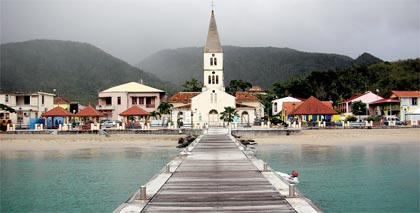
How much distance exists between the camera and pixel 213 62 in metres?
76.9

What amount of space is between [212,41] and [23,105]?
3036 cm

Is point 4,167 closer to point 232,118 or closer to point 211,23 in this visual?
point 232,118

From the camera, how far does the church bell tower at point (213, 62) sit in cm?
7688

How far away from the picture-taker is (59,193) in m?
17.9

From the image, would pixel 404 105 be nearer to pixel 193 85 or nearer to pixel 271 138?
pixel 271 138

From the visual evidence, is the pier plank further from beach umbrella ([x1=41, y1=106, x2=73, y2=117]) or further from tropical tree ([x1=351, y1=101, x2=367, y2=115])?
tropical tree ([x1=351, y1=101, x2=367, y2=115])

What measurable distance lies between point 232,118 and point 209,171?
4691 cm

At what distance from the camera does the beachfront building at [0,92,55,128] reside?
6812 cm

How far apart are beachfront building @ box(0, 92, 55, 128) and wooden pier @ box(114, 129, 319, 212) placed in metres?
56.8

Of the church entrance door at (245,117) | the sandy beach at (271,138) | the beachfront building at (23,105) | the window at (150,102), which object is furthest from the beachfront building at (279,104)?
the beachfront building at (23,105)

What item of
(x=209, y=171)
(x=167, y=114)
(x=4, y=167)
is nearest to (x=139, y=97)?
(x=167, y=114)

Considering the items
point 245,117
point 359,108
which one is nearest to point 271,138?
point 245,117

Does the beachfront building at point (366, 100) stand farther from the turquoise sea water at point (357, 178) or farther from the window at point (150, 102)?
the turquoise sea water at point (357, 178)

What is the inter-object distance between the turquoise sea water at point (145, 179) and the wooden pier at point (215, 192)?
236 cm
